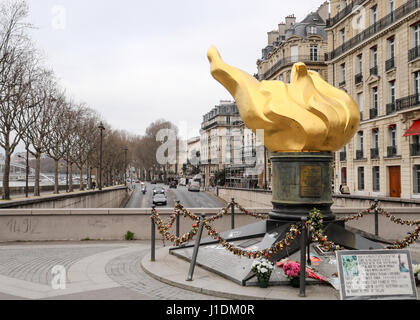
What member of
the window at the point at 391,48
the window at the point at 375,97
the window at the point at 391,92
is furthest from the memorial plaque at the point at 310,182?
the window at the point at 375,97

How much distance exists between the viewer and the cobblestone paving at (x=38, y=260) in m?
8.60

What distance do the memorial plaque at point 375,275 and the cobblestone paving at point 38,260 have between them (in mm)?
5666

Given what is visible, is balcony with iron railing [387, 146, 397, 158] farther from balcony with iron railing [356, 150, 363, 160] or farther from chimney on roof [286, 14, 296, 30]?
chimney on roof [286, 14, 296, 30]

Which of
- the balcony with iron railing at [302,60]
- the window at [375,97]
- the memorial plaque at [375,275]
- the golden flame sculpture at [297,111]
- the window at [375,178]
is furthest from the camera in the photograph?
the balcony with iron railing at [302,60]

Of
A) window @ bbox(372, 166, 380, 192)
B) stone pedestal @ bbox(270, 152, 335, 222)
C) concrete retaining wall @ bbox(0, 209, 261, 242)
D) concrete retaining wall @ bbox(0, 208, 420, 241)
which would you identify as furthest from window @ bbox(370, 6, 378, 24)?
stone pedestal @ bbox(270, 152, 335, 222)

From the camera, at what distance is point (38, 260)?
10.2 meters

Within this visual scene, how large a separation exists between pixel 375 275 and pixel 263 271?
6.16 feet

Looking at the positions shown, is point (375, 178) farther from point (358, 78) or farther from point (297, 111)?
point (297, 111)

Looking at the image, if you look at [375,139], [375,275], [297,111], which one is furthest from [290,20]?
[375,275]

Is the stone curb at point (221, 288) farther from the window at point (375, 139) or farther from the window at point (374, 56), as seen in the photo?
the window at point (374, 56)

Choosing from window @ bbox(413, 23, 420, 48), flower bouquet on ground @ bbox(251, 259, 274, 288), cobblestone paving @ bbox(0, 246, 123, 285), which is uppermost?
window @ bbox(413, 23, 420, 48)

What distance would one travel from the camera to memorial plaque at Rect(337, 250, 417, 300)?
5.96 metres

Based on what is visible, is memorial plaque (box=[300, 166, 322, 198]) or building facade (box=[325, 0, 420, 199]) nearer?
memorial plaque (box=[300, 166, 322, 198])
